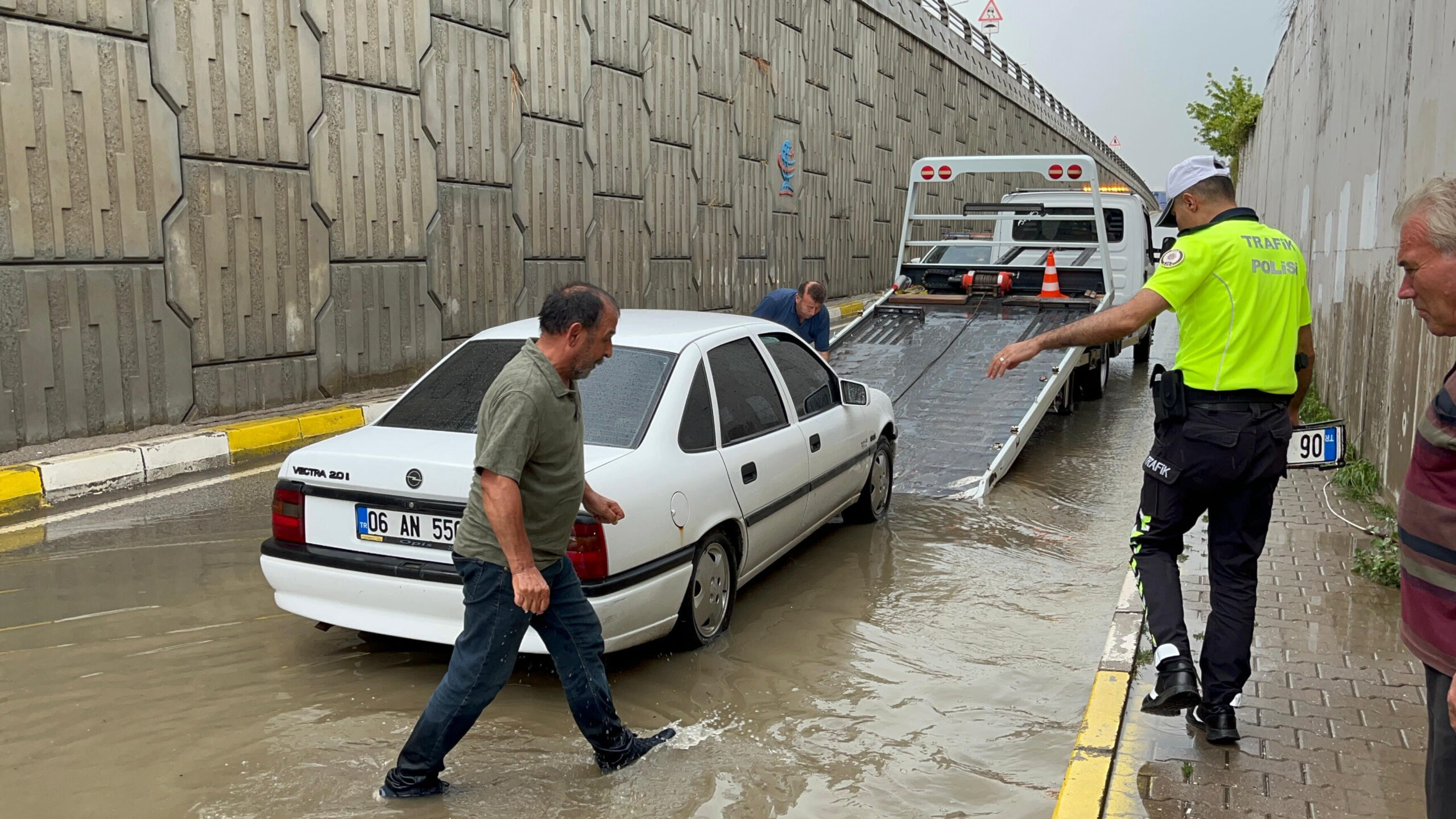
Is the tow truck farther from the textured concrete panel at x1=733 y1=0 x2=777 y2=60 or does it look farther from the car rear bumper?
the textured concrete panel at x1=733 y1=0 x2=777 y2=60

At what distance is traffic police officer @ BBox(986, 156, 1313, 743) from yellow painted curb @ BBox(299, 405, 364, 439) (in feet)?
23.4

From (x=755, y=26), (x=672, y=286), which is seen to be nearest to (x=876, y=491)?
(x=672, y=286)

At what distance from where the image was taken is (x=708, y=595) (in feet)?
16.4

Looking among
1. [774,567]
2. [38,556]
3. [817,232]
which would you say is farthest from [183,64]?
[817,232]

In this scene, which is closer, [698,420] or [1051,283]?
[698,420]

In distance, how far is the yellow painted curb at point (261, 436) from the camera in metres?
9.00

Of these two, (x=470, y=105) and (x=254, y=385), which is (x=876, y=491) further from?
(x=470, y=105)

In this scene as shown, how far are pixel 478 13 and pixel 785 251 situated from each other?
1011 centimetres

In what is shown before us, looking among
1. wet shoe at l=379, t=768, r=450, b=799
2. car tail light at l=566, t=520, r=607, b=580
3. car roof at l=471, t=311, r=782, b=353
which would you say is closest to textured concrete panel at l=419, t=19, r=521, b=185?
car roof at l=471, t=311, r=782, b=353

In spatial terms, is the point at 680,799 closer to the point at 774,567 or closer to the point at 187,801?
the point at 187,801

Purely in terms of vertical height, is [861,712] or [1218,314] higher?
[1218,314]

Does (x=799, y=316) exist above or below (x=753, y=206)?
below

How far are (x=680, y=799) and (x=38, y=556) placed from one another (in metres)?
4.28

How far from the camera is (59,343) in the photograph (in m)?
8.45
